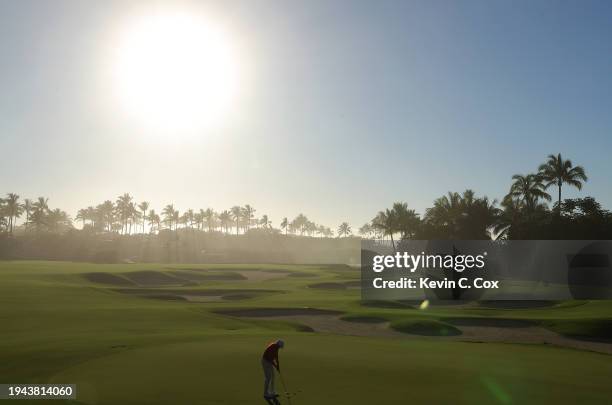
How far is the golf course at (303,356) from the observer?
1567cm

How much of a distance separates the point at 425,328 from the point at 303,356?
1844 cm

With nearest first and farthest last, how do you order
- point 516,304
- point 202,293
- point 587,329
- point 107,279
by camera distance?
1. point 587,329
2. point 516,304
3. point 202,293
4. point 107,279

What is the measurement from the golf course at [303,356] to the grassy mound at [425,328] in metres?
0.12

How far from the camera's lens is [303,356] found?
2158 centimetres

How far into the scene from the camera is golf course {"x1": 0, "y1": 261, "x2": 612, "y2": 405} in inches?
617

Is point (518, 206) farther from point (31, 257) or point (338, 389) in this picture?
point (31, 257)

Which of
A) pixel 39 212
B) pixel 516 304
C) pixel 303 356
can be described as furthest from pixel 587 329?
pixel 39 212

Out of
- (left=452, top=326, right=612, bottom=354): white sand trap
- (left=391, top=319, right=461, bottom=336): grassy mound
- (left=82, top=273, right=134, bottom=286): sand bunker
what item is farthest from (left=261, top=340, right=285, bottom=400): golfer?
(left=82, top=273, right=134, bottom=286): sand bunker

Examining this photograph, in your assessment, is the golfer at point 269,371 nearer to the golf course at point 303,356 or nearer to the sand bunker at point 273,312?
the golf course at point 303,356

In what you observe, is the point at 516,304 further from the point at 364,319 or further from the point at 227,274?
the point at 227,274

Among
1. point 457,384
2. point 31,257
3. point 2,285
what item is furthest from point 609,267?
point 31,257

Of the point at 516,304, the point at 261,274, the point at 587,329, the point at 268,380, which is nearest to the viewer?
the point at 268,380

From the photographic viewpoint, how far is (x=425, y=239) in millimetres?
98938

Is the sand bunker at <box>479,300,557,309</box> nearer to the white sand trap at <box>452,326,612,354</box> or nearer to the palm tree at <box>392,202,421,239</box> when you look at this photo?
the white sand trap at <box>452,326,612,354</box>
